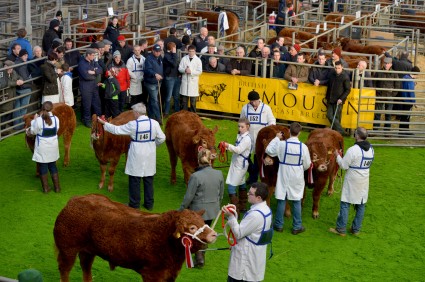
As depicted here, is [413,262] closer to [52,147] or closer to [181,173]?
[181,173]

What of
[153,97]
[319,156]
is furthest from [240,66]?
[319,156]

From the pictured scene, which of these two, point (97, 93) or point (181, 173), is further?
point (97, 93)

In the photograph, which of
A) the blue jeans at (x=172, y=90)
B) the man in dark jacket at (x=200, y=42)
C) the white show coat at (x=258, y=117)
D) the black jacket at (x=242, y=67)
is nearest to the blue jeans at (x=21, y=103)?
the blue jeans at (x=172, y=90)

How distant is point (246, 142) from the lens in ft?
42.0

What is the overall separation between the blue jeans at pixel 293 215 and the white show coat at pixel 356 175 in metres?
0.68

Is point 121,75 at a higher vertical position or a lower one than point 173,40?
lower

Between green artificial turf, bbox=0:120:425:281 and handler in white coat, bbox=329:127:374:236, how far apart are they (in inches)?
18.2

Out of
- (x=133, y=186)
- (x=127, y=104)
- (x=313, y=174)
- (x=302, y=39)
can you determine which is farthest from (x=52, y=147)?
(x=302, y=39)

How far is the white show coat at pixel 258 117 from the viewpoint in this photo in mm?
14031

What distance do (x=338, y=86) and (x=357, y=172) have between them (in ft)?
17.2

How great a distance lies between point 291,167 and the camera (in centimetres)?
1245

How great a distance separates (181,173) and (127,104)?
436 cm

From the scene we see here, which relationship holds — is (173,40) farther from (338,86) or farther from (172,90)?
(338,86)

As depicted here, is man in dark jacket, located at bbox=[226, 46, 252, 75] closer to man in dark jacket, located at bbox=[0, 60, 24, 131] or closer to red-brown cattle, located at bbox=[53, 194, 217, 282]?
man in dark jacket, located at bbox=[0, 60, 24, 131]
